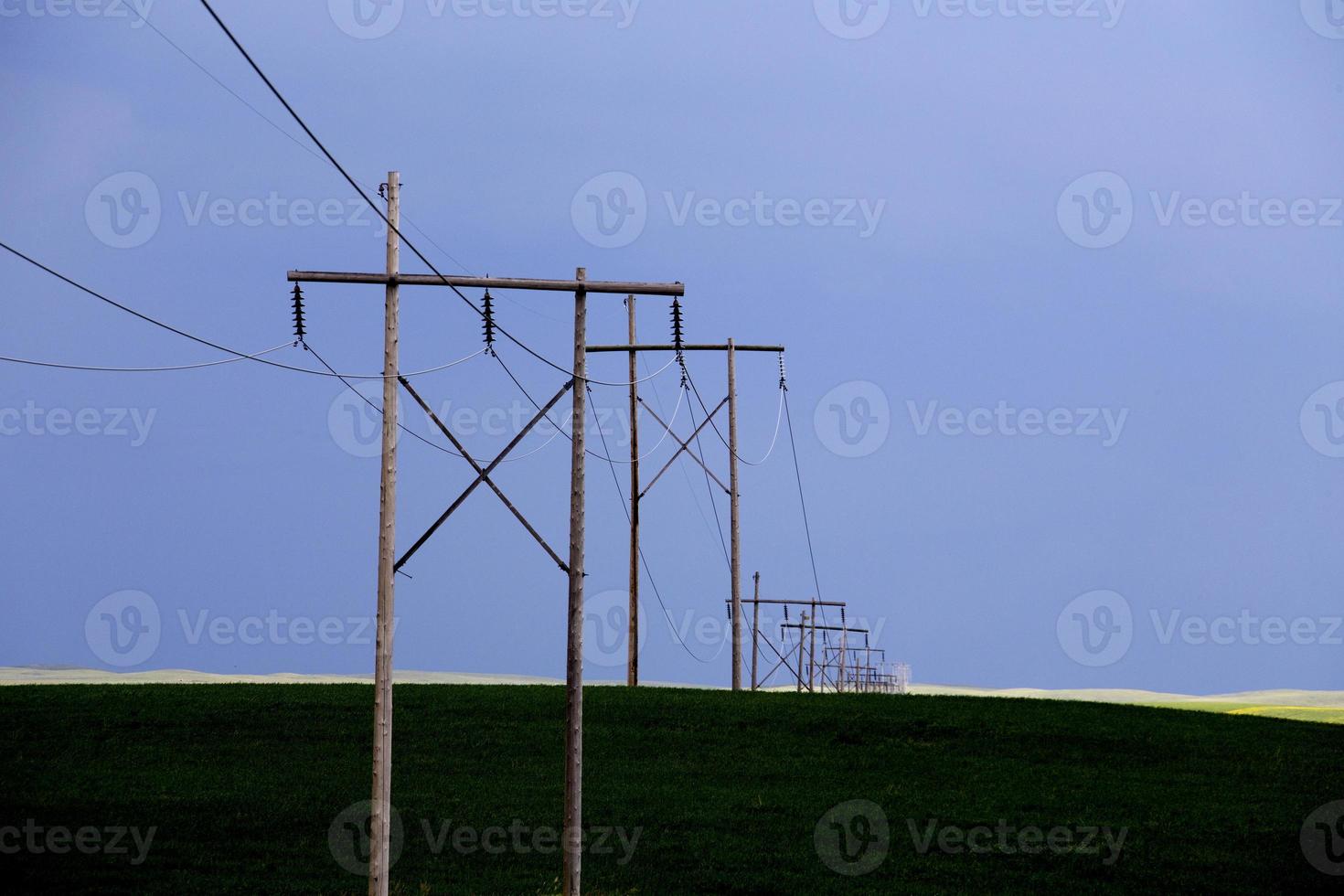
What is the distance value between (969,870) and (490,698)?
783 inches

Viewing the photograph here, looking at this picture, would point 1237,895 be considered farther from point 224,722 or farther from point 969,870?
point 224,722

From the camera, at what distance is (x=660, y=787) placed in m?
32.7

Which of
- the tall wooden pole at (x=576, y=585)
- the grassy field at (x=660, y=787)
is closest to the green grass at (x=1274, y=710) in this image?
the grassy field at (x=660, y=787)

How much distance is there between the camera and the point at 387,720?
2047 cm
